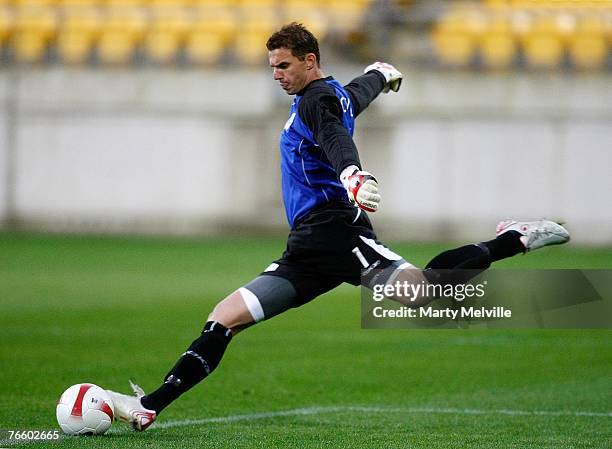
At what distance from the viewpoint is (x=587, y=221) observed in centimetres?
1923

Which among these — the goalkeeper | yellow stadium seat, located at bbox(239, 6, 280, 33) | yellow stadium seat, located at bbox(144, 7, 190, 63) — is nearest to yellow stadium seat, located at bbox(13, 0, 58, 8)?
yellow stadium seat, located at bbox(144, 7, 190, 63)

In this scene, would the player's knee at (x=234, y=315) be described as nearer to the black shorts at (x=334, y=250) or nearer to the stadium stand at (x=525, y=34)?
the black shorts at (x=334, y=250)

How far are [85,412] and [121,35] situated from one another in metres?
16.4

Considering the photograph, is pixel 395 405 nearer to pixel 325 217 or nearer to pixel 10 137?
pixel 325 217

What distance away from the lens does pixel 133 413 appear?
5762 millimetres

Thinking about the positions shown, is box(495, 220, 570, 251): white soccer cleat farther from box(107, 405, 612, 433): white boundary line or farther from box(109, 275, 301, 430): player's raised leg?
box(107, 405, 612, 433): white boundary line

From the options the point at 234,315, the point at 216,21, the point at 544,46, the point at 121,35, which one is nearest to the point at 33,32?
the point at 121,35

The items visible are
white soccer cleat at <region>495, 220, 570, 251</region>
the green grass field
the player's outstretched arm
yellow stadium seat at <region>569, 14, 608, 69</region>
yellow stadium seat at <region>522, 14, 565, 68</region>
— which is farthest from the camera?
yellow stadium seat at <region>522, 14, 565, 68</region>

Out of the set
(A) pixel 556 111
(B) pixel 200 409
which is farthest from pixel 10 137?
(B) pixel 200 409

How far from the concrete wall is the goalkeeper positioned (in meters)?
13.5

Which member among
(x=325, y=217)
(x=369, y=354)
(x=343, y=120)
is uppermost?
(x=343, y=120)

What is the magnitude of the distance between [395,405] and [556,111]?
13093mm

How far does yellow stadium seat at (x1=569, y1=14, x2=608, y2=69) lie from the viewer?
64.3 feet

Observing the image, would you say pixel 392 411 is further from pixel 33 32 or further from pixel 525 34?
pixel 33 32
